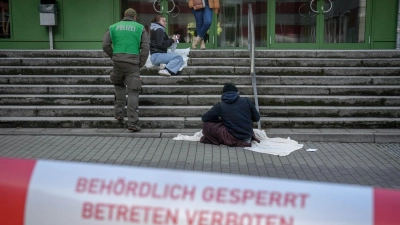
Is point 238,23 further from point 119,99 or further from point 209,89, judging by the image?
point 119,99

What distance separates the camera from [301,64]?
11852mm

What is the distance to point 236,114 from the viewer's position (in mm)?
8461

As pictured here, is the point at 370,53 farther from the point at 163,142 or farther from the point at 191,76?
the point at 163,142

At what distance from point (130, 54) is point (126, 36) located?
0.32m

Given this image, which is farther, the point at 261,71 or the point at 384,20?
the point at 384,20

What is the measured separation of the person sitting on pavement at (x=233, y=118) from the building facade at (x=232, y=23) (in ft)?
19.7

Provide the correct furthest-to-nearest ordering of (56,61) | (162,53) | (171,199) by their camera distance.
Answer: (56,61) → (162,53) → (171,199)

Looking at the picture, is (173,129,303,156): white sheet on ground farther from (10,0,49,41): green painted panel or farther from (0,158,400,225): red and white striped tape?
(10,0,49,41): green painted panel

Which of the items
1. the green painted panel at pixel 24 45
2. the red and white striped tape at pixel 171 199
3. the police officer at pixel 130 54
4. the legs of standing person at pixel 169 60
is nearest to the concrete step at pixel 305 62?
the legs of standing person at pixel 169 60

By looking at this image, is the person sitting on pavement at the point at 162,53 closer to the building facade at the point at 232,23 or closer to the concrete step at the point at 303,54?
the concrete step at the point at 303,54

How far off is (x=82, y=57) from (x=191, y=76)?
275 cm

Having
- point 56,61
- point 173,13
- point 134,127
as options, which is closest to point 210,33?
point 173,13

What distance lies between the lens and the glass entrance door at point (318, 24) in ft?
47.0

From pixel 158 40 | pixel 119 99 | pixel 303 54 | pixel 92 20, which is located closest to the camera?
pixel 119 99
